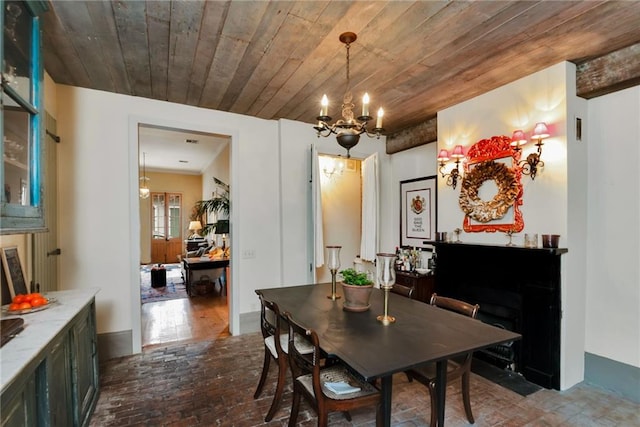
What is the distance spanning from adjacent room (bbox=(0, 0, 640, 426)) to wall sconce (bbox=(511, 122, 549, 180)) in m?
0.03

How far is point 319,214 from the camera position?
3988mm

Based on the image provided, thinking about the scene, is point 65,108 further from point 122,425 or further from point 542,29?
point 542,29

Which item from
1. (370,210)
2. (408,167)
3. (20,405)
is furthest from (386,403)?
(408,167)

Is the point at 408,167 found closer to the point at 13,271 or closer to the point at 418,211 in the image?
the point at 418,211

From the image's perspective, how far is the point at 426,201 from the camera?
4227 mm

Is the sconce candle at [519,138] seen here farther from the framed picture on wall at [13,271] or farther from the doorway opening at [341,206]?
the framed picture on wall at [13,271]

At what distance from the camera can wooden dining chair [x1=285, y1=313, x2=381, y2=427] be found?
1.61m

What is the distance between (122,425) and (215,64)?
283cm

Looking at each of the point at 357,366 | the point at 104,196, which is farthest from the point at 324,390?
the point at 104,196

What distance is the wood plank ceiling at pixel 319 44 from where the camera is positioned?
6.24ft

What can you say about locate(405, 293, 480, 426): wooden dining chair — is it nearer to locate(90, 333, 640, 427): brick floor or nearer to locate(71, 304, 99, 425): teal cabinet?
locate(90, 333, 640, 427): brick floor

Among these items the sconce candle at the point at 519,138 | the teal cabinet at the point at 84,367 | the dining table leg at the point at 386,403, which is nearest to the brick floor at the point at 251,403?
the teal cabinet at the point at 84,367

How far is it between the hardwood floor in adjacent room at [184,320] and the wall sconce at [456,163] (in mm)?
3311

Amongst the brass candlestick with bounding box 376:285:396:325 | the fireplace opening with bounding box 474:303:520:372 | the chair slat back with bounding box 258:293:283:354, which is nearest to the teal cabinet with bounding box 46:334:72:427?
the chair slat back with bounding box 258:293:283:354
